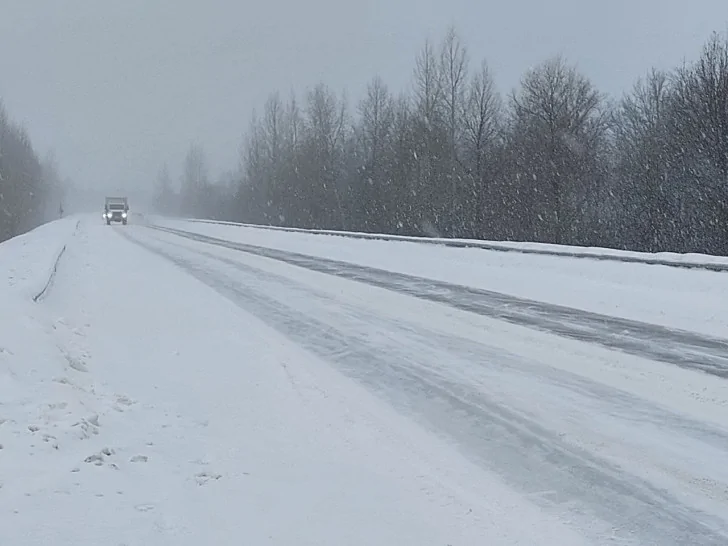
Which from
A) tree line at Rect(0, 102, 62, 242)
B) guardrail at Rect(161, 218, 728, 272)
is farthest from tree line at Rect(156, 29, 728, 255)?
tree line at Rect(0, 102, 62, 242)

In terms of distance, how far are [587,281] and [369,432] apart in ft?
36.0

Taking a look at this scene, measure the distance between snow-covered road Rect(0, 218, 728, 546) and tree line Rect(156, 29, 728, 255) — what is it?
24.7 m

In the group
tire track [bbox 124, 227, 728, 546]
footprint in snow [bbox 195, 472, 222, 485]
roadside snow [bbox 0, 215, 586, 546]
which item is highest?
tire track [bbox 124, 227, 728, 546]

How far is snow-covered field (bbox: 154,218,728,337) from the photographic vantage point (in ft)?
38.5

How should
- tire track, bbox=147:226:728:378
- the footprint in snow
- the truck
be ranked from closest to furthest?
the footprint in snow → tire track, bbox=147:226:728:378 → the truck

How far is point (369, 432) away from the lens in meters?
6.02

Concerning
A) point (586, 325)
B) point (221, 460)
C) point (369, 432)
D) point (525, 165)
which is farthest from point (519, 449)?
point (525, 165)

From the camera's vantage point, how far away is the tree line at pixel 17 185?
233 ft

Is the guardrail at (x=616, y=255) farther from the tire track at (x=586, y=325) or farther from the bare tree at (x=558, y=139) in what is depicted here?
the bare tree at (x=558, y=139)

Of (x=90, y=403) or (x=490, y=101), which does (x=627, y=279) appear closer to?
(x=90, y=403)

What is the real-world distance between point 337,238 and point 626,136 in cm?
3595

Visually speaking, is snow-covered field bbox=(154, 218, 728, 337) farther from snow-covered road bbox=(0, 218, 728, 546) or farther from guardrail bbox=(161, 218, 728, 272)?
snow-covered road bbox=(0, 218, 728, 546)

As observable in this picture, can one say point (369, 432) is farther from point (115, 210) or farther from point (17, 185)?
point (17, 185)

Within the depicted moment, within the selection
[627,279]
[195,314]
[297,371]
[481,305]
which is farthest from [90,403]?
[627,279]
